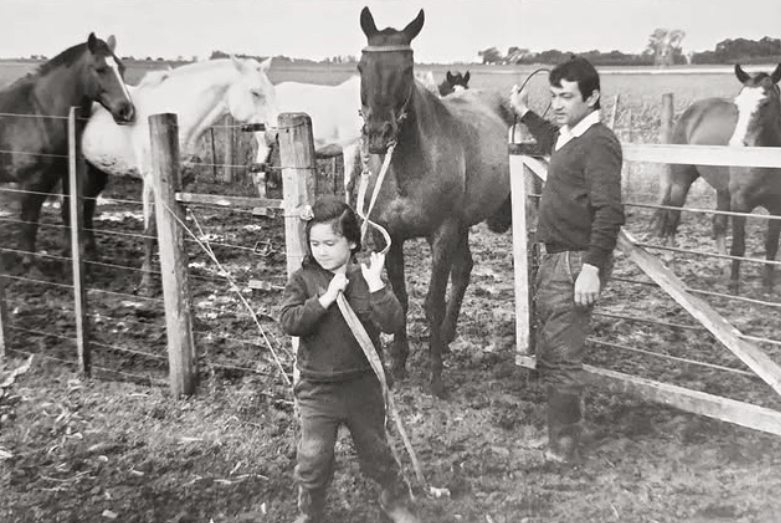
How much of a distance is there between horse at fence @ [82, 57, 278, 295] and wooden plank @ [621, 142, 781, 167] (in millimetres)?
3081

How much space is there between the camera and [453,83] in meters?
3.42

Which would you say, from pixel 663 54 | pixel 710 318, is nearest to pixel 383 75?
pixel 663 54

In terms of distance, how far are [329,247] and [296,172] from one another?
2.23ft

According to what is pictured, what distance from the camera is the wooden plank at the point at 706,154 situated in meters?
2.50

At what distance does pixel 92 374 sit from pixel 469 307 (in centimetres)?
223

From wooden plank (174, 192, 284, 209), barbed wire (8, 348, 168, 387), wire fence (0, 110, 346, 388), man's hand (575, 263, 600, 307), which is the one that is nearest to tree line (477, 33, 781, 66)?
man's hand (575, 263, 600, 307)

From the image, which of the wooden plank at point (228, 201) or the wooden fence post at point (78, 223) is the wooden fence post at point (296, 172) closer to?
the wooden plank at point (228, 201)

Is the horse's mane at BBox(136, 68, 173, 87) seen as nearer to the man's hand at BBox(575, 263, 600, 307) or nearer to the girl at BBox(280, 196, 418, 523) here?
the girl at BBox(280, 196, 418, 523)

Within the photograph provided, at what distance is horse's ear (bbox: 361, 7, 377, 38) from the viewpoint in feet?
9.15

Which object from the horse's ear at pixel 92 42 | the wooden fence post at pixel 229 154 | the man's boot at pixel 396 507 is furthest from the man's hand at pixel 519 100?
the wooden fence post at pixel 229 154

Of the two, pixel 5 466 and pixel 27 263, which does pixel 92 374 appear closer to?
pixel 5 466

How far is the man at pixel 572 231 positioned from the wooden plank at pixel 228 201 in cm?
111

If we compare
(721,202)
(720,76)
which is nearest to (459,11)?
(720,76)

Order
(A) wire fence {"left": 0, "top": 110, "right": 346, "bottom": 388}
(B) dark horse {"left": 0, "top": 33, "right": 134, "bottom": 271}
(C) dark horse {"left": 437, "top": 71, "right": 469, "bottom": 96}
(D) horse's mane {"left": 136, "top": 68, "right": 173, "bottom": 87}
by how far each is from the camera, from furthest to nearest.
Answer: (D) horse's mane {"left": 136, "top": 68, "right": 173, "bottom": 87}, (B) dark horse {"left": 0, "top": 33, "right": 134, "bottom": 271}, (A) wire fence {"left": 0, "top": 110, "right": 346, "bottom": 388}, (C) dark horse {"left": 437, "top": 71, "right": 469, "bottom": 96}
